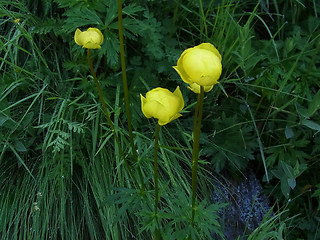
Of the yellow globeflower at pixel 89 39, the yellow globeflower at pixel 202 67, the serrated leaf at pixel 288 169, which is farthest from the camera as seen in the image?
the serrated leaf at pixel 288 169

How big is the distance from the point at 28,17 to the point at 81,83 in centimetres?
32

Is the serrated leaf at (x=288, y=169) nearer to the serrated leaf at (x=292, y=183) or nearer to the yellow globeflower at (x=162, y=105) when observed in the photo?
the serrated leaf at (x=292, y=183)

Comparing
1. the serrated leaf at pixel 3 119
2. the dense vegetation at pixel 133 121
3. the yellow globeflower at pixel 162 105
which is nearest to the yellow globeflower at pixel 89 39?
the yellow globeflower at pixel 162 105

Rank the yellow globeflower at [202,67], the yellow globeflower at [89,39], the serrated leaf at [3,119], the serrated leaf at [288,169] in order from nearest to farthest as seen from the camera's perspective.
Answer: the yellow globeflower at [202,67] < the yellow globeflower at [89,39] < the serrated leaf at [3,119] < the serrated leaf at [288,169]

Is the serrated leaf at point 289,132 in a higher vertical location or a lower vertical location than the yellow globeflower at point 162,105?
lower

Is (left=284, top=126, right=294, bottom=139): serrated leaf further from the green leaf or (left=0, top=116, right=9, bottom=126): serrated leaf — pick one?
(left=0, top=116, right=9, bottom=126): serrated leaf

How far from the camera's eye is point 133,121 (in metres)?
1.54

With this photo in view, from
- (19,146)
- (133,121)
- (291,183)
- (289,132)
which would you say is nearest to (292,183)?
(291,183)

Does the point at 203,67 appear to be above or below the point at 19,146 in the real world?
above

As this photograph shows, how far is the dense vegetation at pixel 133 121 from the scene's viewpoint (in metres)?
1.44

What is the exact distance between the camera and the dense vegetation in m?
1.44

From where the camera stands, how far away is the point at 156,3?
1.75m

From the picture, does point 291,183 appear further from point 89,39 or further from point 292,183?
point 89,39

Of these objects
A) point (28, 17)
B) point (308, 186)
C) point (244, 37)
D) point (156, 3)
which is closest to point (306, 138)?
point (308, 186)
